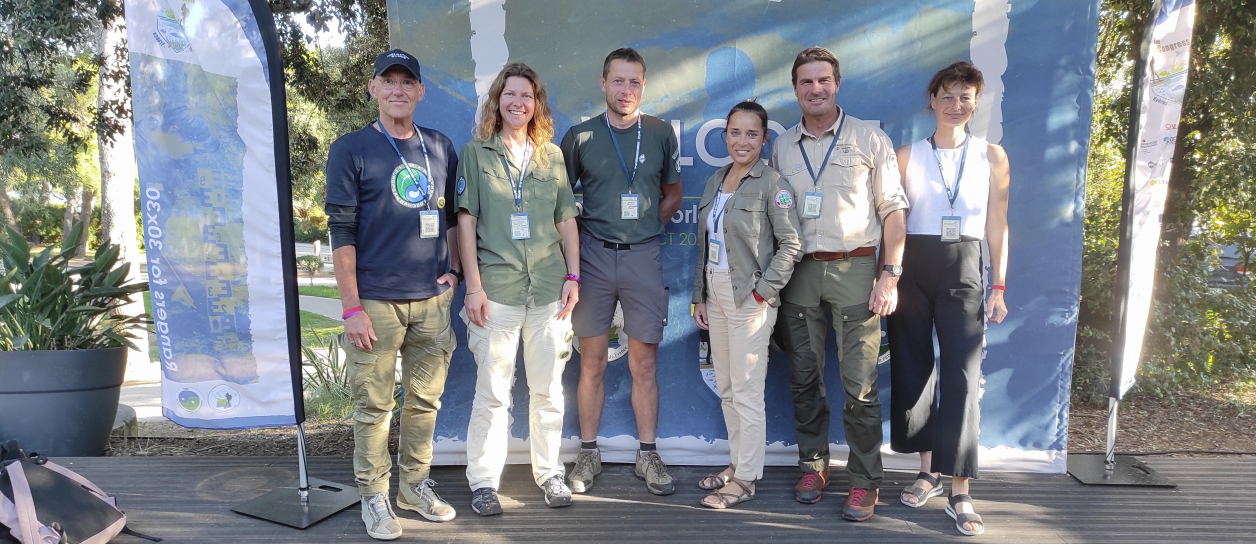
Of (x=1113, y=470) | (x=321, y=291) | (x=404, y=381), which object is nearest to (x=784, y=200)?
(x=404, y=381)

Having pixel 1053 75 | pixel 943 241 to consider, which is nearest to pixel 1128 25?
pixel 1053 75

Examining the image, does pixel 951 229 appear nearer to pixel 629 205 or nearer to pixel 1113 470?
pixel 629 205

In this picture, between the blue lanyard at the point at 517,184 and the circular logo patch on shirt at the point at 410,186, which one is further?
the blue lanyard at the point at 517,184

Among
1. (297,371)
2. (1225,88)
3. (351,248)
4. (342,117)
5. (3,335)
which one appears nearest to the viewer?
(351,248)

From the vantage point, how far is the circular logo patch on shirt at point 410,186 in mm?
2734

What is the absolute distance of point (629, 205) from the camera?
315cm

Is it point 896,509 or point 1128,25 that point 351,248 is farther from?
point 1128,25

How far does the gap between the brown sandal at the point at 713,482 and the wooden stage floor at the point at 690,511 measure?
0.04 metres

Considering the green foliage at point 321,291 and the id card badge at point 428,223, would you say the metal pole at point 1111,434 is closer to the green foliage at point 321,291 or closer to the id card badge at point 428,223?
the id card badge at point 428,223

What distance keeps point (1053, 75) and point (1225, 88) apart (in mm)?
2016

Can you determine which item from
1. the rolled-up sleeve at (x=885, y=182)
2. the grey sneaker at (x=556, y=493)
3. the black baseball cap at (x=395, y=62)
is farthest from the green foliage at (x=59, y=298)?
the rolled-up sleeve at (x=885, y=182)

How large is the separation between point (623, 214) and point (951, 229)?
1.36 m

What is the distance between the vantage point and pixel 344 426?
4469 mm

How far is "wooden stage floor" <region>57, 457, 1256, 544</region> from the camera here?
2855 mm
